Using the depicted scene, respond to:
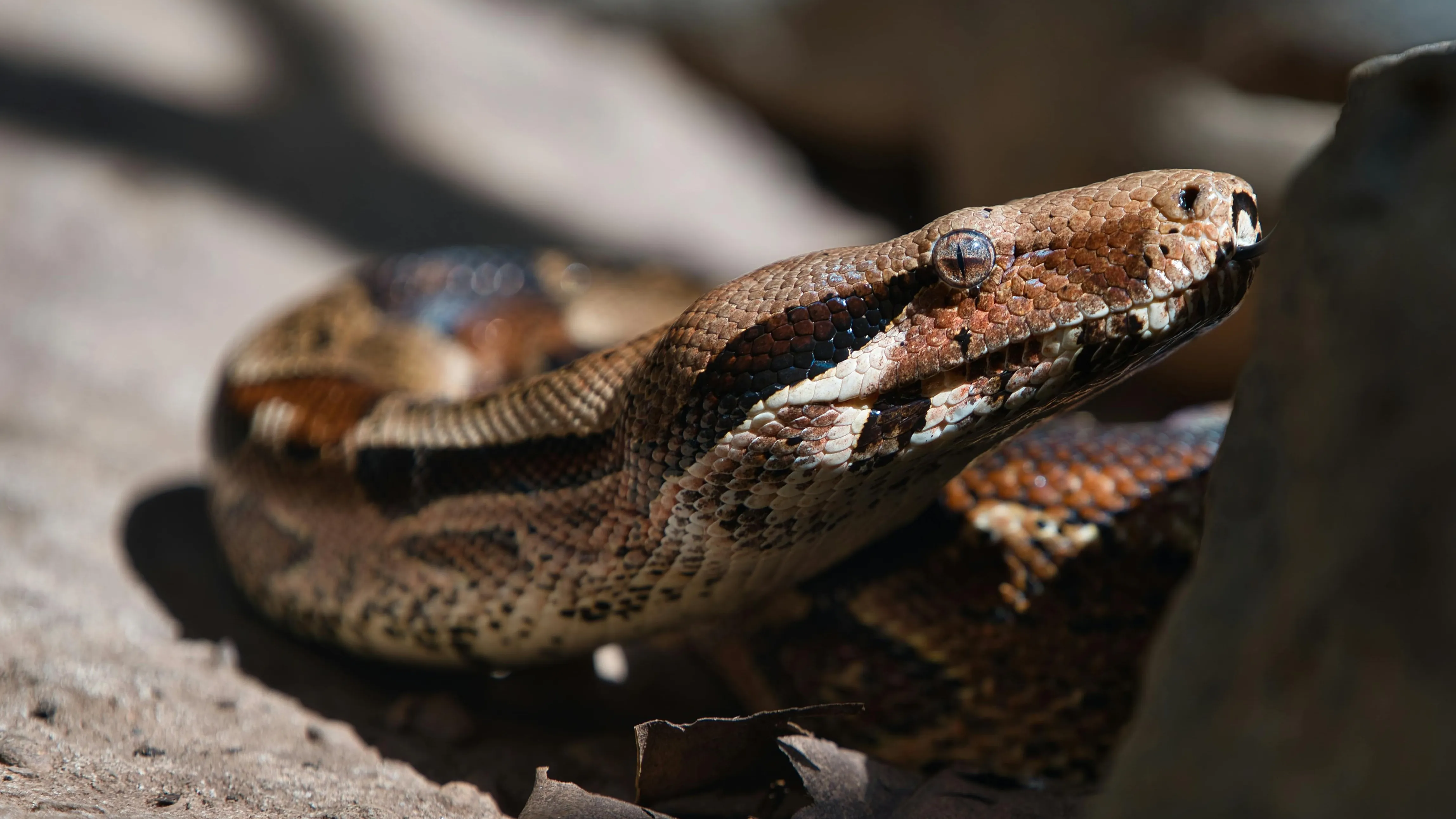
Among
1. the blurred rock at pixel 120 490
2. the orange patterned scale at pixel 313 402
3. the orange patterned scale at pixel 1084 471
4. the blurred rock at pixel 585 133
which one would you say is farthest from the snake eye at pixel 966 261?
the blurred rock at pixel 585 133

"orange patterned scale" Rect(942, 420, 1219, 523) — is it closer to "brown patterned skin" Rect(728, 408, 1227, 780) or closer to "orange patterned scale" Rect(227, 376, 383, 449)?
"brown patterned skin" Rect(728, 408, 1227, 780)

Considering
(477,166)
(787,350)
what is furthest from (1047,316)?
(477,166)

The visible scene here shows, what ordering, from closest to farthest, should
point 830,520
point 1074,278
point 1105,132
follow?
1. point 1074,278
2. point 830,520
3. point 1105,132

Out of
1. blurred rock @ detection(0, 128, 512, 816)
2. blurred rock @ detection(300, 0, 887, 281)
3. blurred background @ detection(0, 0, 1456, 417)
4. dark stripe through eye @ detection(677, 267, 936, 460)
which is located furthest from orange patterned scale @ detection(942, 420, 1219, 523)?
blurred rock @ detection(300, 0, 887, 281)

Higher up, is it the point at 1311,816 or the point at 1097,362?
the point at 1097,362

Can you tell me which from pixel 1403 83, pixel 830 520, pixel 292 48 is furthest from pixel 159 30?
pixel 1403 83

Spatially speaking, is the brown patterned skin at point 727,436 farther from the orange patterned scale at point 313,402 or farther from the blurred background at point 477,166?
the blurred background at point 477,166

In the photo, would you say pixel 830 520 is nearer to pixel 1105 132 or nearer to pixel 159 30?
pixel 1105 132
